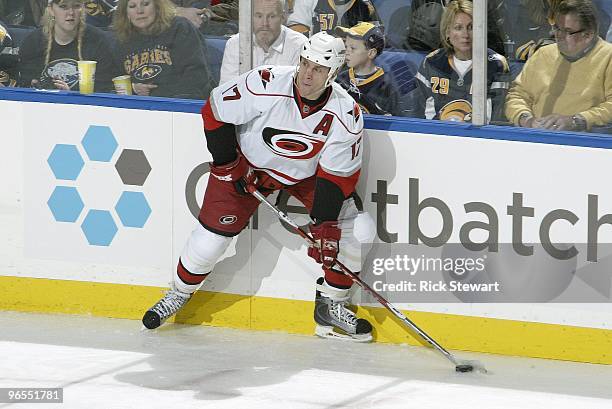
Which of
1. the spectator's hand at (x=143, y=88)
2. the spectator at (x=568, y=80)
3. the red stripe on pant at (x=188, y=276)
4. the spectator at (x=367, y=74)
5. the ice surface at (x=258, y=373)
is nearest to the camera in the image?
the ice surface at (x=258, y=373)

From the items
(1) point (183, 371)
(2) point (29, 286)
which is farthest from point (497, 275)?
(2) point (29, 286)

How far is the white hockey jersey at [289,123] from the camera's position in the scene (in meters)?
4.99

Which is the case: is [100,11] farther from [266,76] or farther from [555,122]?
[555,122]

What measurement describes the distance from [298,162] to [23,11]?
1240 millimetres

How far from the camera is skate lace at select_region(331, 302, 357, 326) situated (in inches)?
206

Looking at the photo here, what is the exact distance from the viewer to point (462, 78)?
199 inches

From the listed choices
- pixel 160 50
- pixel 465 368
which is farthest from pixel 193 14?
pixel 465 368

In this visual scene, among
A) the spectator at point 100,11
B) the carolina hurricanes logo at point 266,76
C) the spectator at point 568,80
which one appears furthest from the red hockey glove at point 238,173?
the spectator at point 568,80

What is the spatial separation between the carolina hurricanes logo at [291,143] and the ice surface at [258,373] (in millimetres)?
696

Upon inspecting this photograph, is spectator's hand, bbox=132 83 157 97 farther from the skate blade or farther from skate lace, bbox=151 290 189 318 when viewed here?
the skate blade

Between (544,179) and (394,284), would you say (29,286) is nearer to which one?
(394,284)

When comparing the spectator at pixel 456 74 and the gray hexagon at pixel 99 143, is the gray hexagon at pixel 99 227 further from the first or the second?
the spectator at pixel 456 74

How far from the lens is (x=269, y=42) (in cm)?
529

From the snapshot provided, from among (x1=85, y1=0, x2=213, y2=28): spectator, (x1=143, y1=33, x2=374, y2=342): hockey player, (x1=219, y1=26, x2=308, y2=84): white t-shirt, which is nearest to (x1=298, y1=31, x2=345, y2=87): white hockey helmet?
(x1=143, y1=33, x2=374, y2=342): hockey player
